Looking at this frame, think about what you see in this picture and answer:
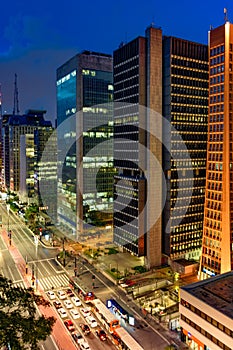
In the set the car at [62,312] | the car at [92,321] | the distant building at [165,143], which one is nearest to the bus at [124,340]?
the car at [92,321]

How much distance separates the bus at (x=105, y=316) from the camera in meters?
61.9

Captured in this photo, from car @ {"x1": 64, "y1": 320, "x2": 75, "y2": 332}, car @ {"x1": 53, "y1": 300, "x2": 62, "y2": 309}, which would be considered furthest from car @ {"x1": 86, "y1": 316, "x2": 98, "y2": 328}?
car @ {"x1": 53, "y1": 300, "x2": 62, "y2": 309}

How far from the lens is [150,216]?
307 feet

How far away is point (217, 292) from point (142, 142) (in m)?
48.8

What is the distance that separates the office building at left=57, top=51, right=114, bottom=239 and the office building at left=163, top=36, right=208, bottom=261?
121ft

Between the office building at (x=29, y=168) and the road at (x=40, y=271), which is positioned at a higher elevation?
the office building at (x=29, y=168)

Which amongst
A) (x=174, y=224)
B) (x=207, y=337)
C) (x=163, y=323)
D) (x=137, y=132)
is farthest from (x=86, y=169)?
(x=207, y=337)

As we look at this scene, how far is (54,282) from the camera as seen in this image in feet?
279

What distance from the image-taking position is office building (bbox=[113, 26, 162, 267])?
3634 inches

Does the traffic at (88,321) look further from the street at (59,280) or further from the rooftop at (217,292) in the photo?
the rooftop at (217,292)

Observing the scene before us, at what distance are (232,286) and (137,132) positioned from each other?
51.0 m

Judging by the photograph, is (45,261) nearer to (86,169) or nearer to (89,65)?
(86,169)

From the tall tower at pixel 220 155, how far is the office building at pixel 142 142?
1589 centimetres

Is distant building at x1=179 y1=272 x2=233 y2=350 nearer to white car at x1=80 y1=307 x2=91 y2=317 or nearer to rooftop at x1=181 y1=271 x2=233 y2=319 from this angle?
rooftop at x1=181 y1=271 x2=233 y2=319
